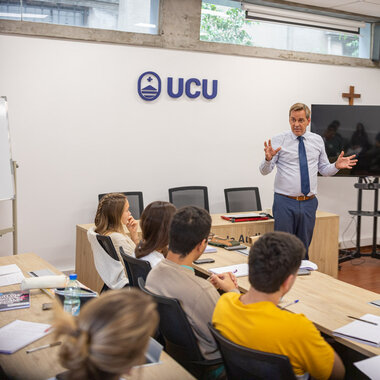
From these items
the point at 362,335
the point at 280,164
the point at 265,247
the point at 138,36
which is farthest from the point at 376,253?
the point at 265,247

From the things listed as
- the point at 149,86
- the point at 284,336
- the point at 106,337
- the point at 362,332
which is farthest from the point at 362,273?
the point at 106,337

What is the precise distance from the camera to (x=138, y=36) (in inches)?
222

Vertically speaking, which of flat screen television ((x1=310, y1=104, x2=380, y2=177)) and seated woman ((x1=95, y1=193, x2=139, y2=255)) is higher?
flat screen television ((x1=310, y1=104, x2=380, y2=177))

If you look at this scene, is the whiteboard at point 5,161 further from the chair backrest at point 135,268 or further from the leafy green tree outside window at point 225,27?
the leafy green tree outside window at point 225,27

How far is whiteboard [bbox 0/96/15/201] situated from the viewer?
461cm

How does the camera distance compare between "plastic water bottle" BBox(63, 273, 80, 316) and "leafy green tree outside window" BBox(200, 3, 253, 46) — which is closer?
"plastic water bottle" BBox(63, 273, 80, 316)

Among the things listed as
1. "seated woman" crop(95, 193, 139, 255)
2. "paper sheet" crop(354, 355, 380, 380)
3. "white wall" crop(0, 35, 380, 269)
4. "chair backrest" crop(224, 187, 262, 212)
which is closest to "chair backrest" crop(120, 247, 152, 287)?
"seated woman" crop(95, 193, 139, 255)

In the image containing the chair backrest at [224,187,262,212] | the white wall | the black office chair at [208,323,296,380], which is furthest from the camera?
the chair backrest at [224,187,262,212]

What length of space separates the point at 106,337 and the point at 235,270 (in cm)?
212

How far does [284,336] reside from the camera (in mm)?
1785

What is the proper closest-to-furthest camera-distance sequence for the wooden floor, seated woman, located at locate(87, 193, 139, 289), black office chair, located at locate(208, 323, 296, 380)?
black office chair, located at locate(208, 323, 296, 380), seated woman, located at locate(87, 193, 139, 289), the wooden floor

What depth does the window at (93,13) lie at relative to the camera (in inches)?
200

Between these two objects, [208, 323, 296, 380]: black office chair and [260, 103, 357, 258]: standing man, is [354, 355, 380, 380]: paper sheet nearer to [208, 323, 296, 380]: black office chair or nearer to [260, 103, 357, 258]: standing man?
[208, 323, 296, 380]: black office chair

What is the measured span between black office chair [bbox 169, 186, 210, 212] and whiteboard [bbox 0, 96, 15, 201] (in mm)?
1752
